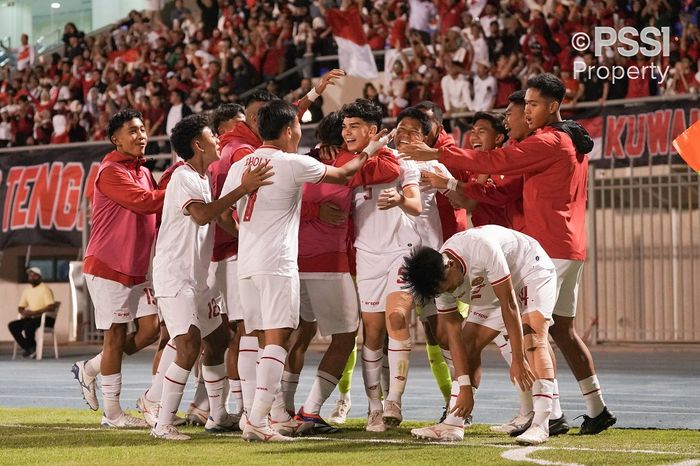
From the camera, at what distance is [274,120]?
26.4 feet

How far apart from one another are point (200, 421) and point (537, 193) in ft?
10.1

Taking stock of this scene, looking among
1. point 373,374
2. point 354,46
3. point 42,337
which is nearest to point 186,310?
point 373,374

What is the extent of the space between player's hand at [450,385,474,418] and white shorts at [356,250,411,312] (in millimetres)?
1266

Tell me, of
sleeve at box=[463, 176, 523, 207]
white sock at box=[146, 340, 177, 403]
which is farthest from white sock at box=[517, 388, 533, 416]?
white sock at box=[146, 340, 177, 403]

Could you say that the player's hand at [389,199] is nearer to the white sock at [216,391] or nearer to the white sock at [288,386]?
the white sock at [288,386]

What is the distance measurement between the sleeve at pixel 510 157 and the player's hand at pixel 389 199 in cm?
39

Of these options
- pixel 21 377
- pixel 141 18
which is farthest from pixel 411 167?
pixel 141 18

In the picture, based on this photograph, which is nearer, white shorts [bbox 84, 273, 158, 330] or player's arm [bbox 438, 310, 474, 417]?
player's arm [bbox 438, 310, 474, 417]

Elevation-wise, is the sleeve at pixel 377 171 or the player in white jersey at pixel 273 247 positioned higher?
the sleeve at pixel 377 171

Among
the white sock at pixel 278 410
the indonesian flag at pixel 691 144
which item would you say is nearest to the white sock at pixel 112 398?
the white sock at pixel 278 410

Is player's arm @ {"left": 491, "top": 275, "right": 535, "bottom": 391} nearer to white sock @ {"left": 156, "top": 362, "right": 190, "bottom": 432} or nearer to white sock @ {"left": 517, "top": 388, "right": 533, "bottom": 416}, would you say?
white sock @ {"left": 517, "top": 388, "right": 533, "bottom": 416}

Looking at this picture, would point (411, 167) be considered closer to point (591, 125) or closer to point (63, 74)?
point (591, 125)

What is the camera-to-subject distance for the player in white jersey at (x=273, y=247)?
785cm

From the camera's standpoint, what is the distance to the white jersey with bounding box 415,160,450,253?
9.04 m
